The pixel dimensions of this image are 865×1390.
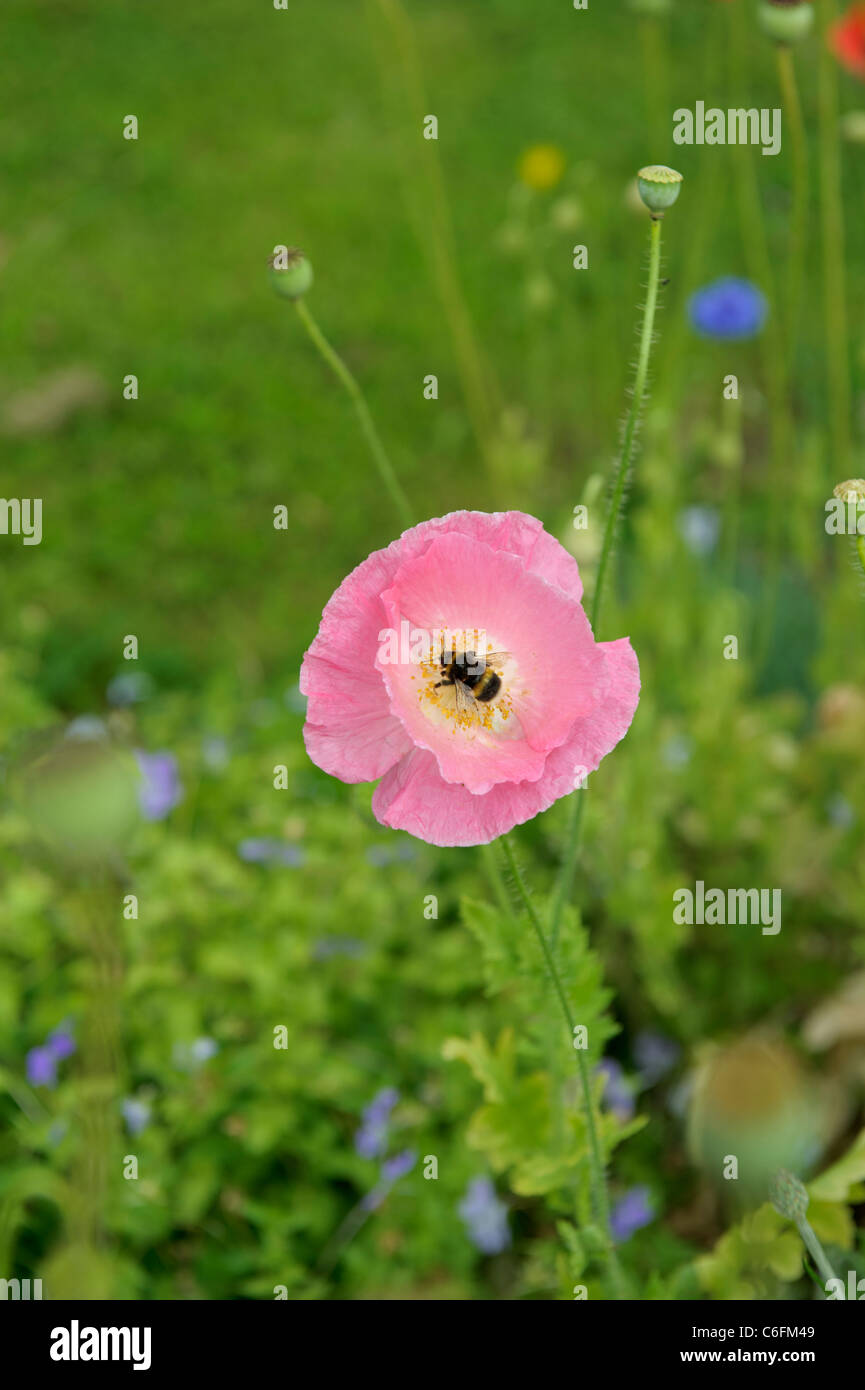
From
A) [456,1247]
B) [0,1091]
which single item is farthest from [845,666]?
[0,1091]

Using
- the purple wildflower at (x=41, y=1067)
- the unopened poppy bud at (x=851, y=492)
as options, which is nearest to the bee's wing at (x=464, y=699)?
the unopened poppy bud at (x=851, y=492)

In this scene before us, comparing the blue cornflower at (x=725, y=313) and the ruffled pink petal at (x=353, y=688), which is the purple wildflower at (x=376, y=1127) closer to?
the ruffled pink petal at (x=353, y=688)

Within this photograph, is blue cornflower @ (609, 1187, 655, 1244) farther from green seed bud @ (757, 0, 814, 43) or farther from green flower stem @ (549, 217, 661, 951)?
green seed bud @ (757, 0, 814, 43)

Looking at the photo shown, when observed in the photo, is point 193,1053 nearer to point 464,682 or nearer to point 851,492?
point 464,682

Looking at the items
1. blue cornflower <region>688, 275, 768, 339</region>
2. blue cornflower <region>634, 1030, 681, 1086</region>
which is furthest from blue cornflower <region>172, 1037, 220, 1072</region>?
blue cornflower <region>688, 275, 768, 339</region>

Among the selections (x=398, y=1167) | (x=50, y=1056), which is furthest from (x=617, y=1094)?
(x=50, y=1056)

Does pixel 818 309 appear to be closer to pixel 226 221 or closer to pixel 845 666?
pixel 845 666
